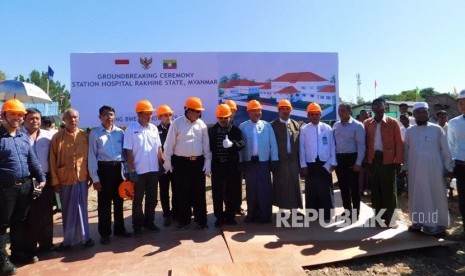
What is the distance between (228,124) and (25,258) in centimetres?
310

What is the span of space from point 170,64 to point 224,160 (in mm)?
2381

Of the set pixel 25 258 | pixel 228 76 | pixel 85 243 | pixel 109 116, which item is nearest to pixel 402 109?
pixel 228 76

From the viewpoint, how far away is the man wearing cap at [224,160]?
5141 millimetres

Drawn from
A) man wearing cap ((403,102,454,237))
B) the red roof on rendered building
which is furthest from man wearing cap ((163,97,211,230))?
man wearing cap ((403,102,454,237))

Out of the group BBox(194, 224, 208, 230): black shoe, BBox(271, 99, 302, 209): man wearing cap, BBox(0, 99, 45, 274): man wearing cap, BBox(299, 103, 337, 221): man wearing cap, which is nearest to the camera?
BBox(0, 99, 45, 274): man wearing cap

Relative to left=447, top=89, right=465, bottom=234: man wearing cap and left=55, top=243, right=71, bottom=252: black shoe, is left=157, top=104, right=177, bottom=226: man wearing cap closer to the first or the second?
left=55, top=243, right=71, bottom=252: black shoe

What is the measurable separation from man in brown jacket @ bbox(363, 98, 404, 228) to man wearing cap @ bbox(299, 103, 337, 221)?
574mm

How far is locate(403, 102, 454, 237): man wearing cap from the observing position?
4.71 metres

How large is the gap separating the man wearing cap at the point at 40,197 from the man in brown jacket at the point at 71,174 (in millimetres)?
91

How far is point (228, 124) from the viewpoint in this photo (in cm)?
526

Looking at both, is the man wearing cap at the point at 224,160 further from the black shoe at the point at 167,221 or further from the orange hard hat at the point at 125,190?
the orange hard hat at the point at 125,190

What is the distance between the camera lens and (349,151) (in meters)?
5.23

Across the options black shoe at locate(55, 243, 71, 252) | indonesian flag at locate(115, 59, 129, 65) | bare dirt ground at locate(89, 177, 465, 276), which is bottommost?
bare dirt ground at locate(89, 177, 465, 276)

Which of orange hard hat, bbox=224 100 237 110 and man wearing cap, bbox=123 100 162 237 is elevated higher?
orange hard hat, bbox=224 100 237 110
